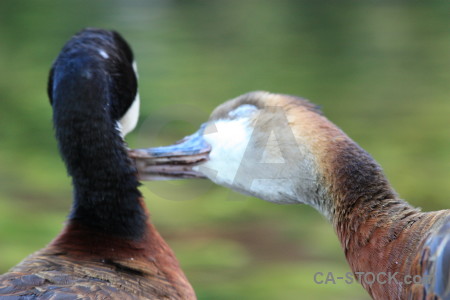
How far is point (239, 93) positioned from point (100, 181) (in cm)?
424

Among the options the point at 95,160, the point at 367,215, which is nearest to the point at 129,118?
the point at 95,160

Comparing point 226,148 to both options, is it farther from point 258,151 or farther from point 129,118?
point 129,118

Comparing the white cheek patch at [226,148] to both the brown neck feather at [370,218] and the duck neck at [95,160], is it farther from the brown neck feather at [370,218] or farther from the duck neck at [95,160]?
the brown neck feather at [370,218]

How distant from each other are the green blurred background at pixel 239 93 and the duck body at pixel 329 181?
1374 mm

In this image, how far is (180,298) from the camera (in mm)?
2918

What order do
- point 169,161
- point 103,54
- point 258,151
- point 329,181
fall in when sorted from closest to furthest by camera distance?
1. point 329,181
2. point 258,151
3. point 103,54
4. point 169,161

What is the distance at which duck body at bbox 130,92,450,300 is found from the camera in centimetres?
242

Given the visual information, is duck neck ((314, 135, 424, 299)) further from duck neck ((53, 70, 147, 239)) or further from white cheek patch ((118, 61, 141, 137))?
white cheek patch ((118, 61, 141, 137))

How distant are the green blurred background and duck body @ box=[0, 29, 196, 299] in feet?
4.22

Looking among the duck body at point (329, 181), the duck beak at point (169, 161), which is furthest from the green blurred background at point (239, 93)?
the duck body at point (329, 181)

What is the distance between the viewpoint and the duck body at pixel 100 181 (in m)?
2.96

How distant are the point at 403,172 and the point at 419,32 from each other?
4.46 metres

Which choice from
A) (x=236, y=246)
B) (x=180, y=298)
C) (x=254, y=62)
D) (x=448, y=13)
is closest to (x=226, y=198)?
(x=236, y=246)

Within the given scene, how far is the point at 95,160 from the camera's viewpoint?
310cm
